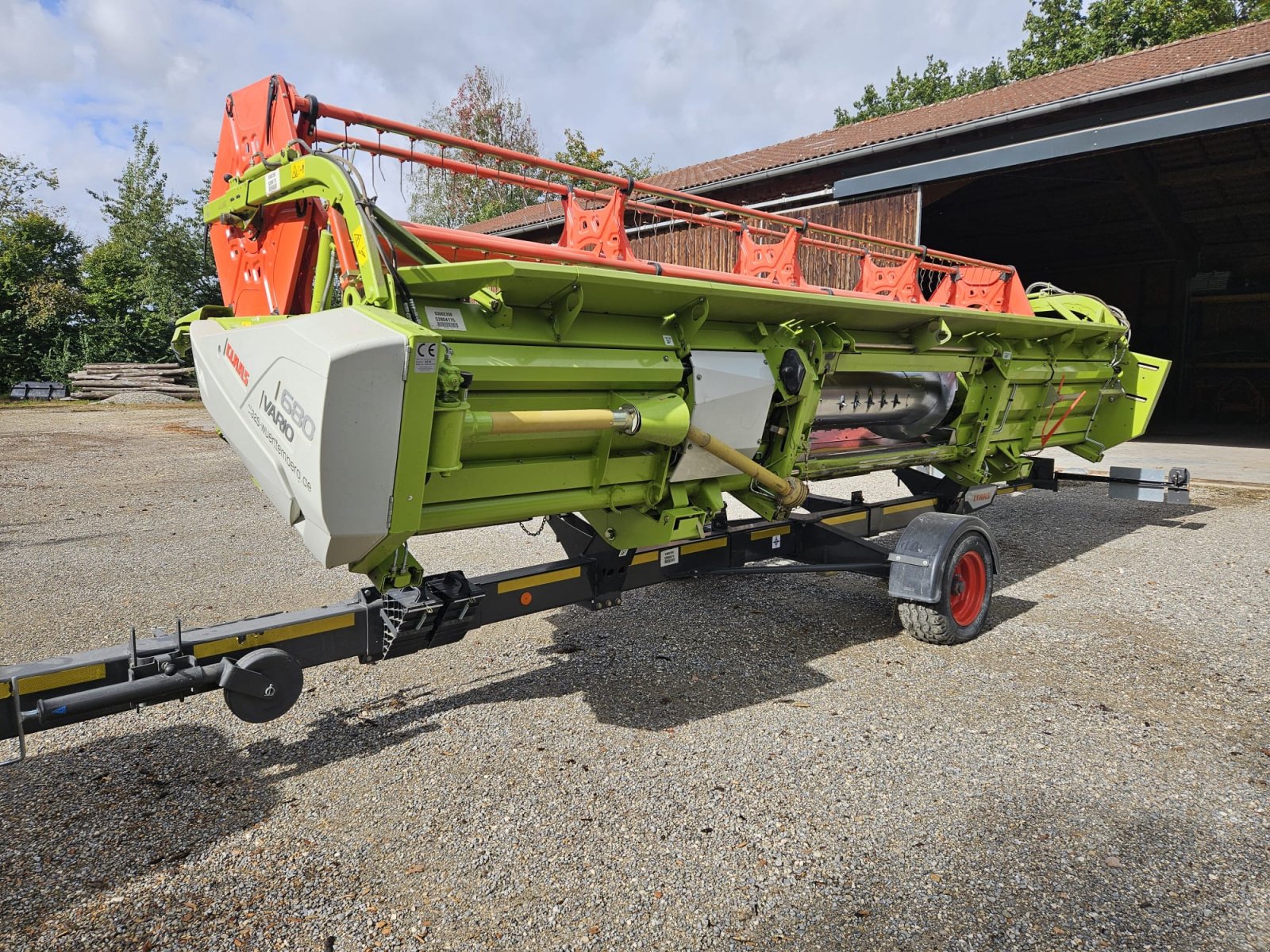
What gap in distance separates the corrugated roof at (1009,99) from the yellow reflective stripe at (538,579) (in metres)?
9.32

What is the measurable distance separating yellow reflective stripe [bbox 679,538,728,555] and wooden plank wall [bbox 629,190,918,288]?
7549mm

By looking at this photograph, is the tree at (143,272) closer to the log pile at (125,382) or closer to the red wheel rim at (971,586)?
the log pile at (125,382)

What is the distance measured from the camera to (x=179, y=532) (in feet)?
22.4

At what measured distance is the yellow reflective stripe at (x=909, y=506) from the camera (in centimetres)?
509

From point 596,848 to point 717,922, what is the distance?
489 mm

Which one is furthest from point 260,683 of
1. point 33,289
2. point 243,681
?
point 33,289

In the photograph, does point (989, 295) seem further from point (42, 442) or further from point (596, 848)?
point (42, 442)

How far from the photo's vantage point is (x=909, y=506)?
5285 mm

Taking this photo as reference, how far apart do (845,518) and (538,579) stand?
2.21 metres

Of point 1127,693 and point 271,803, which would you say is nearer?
point 271,803

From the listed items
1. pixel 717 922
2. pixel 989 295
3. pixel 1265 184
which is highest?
pixel 1265 184

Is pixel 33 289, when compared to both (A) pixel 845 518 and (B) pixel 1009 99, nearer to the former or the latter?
(B) pixel 1009 99

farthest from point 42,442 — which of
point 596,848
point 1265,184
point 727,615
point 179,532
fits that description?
point 1265,184

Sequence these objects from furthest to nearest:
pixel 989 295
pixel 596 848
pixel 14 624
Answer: pixel 989 295 < pixel 14 624 < pixel 596 848
